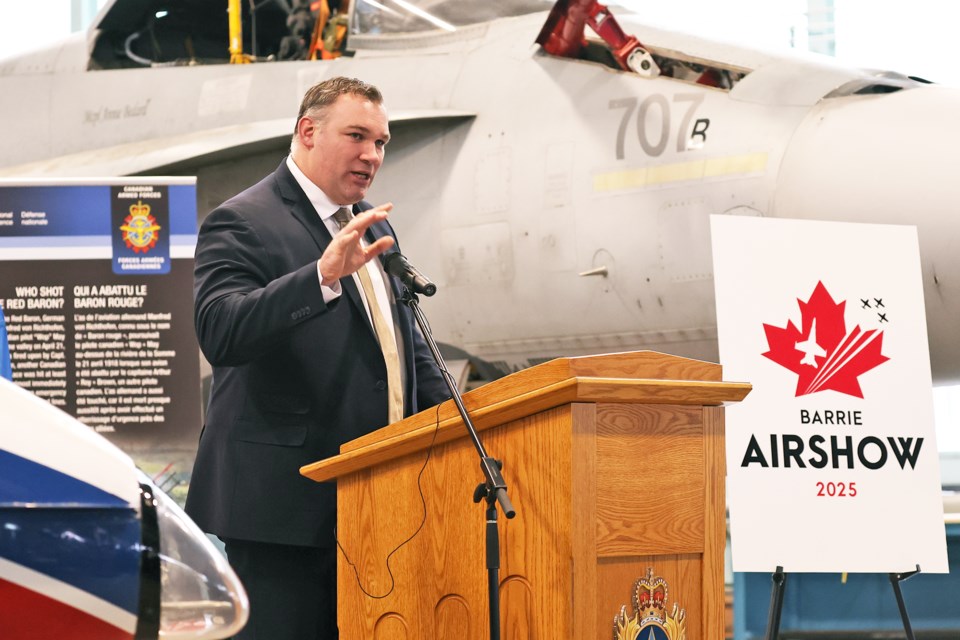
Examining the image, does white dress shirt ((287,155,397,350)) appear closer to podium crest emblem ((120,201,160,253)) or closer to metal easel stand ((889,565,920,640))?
metal easel stand ((889,565,920,640))

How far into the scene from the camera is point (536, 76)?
15.3ft

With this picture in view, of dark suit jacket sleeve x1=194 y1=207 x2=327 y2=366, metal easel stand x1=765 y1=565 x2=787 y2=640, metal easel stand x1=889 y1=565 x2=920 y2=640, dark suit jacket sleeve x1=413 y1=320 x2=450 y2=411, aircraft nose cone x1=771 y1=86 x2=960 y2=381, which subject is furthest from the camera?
aircraft nose cone x1=771 y1=86 x2=960 y2=381

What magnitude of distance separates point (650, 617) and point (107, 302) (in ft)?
11.5

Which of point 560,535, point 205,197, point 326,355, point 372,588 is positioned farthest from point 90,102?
point 560,535

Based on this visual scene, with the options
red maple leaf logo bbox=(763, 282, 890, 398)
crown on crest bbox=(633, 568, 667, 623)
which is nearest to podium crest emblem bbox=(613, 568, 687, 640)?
crown on crest bbox=(633, 568, 667, 623)

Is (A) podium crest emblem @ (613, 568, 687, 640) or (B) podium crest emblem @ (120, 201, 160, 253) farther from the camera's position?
(B) podium crest emblem @ (120, 201, 160, 253)

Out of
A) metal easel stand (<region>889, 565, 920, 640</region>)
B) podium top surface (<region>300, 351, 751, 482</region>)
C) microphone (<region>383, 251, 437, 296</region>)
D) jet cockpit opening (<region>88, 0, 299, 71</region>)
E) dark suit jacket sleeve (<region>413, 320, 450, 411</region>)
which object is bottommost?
metal easel stand (<region>889, 565, 920, 640</region>)

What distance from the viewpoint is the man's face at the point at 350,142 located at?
2.62m

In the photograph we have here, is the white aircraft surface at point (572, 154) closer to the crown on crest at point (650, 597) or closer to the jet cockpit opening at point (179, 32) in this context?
the jet cockpit opening at point (179, 32)

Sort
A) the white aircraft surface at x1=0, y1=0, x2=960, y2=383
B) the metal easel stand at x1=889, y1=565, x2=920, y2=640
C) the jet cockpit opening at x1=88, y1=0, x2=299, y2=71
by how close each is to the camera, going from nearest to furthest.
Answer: the metal easel stand at x1=889, y1=565, x2=920, y2=640 < the white aircraft surface at x1=0, y1=0, x2=960, y2=383 < the jet cockpit opening at x1=88, y1=0, x2=299, y2=71

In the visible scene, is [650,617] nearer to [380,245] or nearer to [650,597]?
[650,597]

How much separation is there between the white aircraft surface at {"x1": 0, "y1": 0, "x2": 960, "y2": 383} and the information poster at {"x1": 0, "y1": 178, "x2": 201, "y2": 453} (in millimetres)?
289

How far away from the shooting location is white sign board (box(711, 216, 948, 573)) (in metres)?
3.44

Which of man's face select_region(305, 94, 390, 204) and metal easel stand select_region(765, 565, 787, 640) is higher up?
man's face select_region(305, 94, 390, 204)
